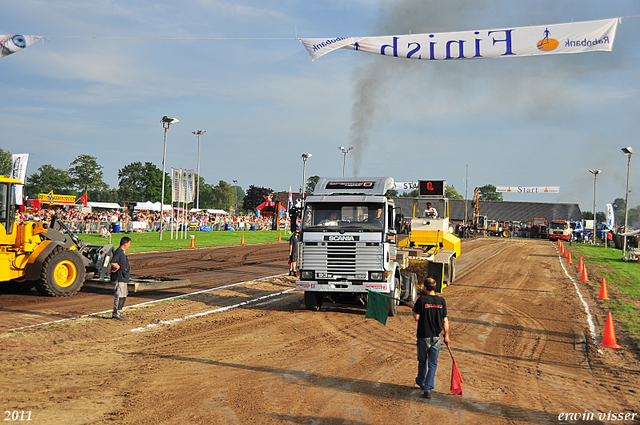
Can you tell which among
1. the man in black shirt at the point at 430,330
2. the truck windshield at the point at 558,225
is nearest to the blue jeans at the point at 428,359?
the man in black shirt at the point at 430,330

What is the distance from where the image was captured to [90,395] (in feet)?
21.0

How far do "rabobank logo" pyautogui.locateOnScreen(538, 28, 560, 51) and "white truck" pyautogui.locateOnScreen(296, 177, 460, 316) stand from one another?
477 cm

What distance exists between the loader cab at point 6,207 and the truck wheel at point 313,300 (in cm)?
786

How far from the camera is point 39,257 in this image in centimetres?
1259

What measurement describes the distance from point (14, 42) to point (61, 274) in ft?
20.1

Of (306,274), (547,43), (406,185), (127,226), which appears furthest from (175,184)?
(406,185)

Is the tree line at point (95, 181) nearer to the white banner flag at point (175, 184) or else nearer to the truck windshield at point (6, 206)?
the white banner flag at point (175, 184)

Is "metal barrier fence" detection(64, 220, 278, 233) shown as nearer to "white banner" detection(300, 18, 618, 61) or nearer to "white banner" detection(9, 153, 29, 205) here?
"white banner" detection(9, 153, 29, 205)

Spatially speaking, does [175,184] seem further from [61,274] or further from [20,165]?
[61,274]

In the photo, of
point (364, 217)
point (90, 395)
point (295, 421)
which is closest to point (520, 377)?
point (295, 421)

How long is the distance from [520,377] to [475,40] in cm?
704

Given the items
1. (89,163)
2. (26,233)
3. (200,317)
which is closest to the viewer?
(200,317)

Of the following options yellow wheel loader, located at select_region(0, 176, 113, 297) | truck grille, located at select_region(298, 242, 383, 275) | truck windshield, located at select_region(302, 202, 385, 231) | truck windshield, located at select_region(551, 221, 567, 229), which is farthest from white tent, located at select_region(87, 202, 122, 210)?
truck grille, located at select_region(298, 242, 383, 275)

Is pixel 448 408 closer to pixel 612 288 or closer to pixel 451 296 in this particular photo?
pixel 451 296
